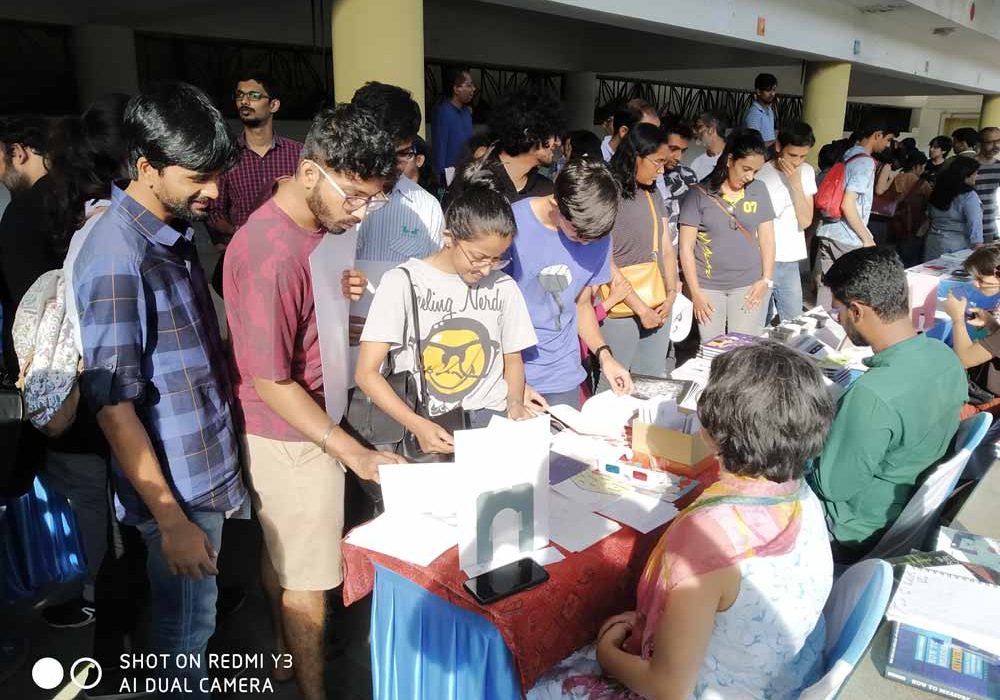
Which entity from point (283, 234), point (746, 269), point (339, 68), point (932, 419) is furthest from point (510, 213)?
point (339, 68)

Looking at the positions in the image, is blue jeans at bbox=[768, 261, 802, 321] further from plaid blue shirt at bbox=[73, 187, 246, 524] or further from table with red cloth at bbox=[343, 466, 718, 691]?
plaid blue shirt at bbox=[73, 187, 246, 524]

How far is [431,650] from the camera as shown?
4.88 ft

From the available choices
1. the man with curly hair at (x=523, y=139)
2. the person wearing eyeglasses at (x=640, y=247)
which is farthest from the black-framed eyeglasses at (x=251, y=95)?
the person wearing eyeglasses at (x=640, y=247)

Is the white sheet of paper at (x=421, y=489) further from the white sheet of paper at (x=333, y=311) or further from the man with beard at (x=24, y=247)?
the man with beard at (x=24, y=247)

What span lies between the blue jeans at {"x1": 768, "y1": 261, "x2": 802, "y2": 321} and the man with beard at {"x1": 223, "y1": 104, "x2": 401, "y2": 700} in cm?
306

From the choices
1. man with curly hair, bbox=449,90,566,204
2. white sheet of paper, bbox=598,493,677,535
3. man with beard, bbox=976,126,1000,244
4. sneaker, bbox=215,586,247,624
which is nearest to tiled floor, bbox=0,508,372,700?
sneaker, bbox=215,586,247,624

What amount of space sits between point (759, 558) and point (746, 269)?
8.55ft

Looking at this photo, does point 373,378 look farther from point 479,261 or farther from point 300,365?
point 479,261

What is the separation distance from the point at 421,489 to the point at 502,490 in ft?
0.84

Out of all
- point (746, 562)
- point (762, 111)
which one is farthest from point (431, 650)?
point (762, 111)

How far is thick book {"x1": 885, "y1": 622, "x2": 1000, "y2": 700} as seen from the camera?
132 cm

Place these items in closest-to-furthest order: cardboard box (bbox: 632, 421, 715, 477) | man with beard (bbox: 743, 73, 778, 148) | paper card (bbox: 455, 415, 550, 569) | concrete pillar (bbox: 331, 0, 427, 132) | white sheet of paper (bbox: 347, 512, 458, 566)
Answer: paper card (bbox: 455, 415, 550, 569) → white sheet of paper (bbox: 347, 512, 458, 566) → cardboard box (bbox: 632, 421, 715, 477) → concrete pillar (bbox: 331, 0, 427, 132) → man with beard (bbox: 743, 73, 778, 148)

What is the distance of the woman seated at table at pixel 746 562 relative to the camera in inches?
47.2

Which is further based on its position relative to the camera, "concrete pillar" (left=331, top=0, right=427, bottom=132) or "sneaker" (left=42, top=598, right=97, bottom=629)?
"concrete pillar" (left=331, top=0, right=427, bottom=132)
